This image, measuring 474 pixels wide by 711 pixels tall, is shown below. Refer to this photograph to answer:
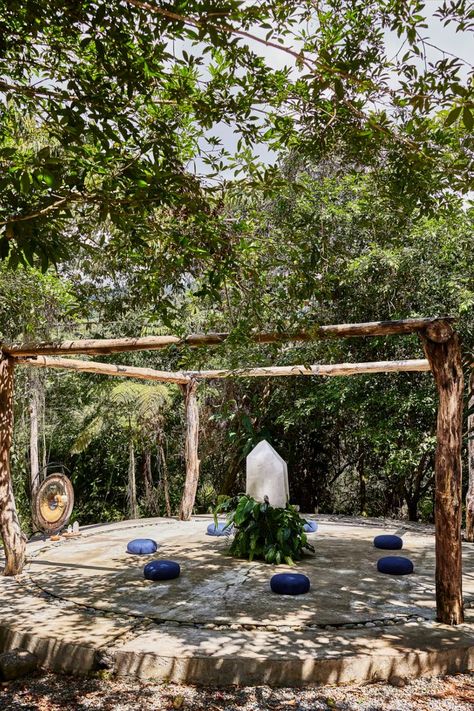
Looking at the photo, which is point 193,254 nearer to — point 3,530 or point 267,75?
point 267,75

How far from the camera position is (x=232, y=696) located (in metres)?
2.97

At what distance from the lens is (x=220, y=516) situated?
873cm

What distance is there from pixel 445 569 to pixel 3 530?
3.66 m

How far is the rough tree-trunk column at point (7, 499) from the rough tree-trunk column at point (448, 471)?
352cm

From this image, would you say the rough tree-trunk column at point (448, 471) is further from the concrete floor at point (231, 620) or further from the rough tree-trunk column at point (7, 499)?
the rough tree-trunk column at point (7, 499)

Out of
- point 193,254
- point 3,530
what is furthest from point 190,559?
point 193,254

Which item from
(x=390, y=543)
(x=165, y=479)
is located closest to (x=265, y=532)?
(x=390, y=543)

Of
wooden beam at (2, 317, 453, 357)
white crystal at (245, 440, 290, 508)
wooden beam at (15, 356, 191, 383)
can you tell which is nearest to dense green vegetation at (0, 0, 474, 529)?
wooden beam at (2, 317, 453, 357)

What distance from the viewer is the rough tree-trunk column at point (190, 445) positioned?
26.2ft

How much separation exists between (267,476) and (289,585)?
1416 millimetres

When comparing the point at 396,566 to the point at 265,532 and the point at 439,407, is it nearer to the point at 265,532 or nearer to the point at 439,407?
the point at 265,532

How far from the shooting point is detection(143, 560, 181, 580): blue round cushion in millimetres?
4805

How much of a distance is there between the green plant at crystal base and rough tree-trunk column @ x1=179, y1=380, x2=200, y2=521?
2377 millimetres

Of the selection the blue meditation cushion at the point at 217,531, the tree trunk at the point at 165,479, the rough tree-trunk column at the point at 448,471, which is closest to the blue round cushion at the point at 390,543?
the blue meditation cushion at the point at 217,531
